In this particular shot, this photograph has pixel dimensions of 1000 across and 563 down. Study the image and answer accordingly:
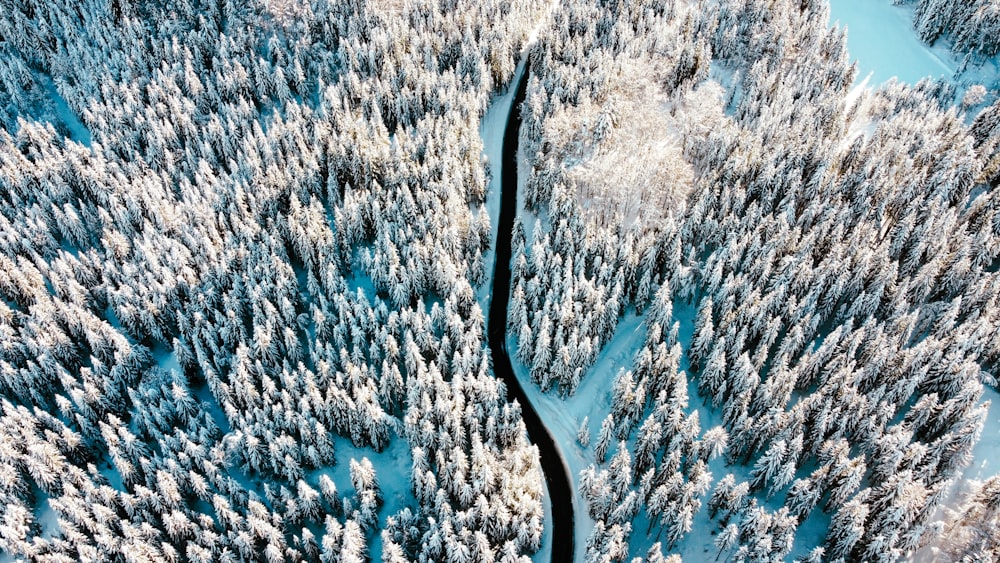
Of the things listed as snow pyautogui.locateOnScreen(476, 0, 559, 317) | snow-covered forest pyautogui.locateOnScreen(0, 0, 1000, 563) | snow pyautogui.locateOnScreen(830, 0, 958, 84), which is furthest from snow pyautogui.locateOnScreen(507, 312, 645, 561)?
snow pyautogui.locateOnScreen(830, 0, 958, 84)

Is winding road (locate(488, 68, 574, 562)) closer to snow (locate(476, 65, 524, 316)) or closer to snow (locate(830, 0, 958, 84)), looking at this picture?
snow (locate(476, 65, 524, 316))

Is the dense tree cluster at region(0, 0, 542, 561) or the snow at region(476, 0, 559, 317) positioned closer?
the dense tree cluster at region(0, 0, 542, 561)

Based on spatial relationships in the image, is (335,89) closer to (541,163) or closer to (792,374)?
(541,163)

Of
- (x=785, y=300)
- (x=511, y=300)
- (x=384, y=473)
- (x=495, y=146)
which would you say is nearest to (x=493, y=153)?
(x=495, y=146)

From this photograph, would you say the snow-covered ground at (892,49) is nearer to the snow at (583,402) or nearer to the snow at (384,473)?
the snow at (583,402)

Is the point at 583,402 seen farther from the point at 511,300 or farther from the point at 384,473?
the point at 384,473
